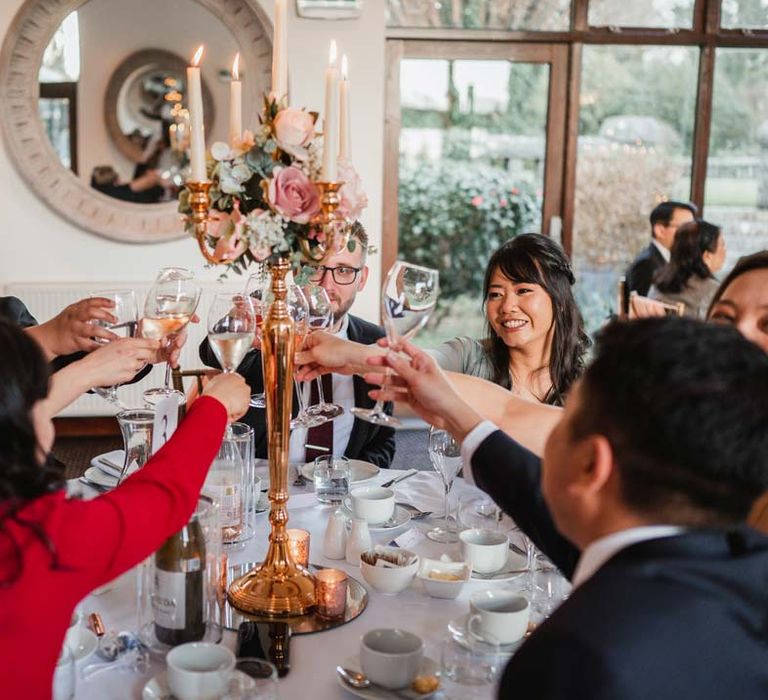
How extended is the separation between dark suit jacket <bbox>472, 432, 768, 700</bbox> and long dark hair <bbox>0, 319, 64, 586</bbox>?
0.62m

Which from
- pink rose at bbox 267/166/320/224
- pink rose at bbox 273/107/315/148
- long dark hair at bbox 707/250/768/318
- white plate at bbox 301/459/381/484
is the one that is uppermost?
pink rose at bbox 273/107/315/148

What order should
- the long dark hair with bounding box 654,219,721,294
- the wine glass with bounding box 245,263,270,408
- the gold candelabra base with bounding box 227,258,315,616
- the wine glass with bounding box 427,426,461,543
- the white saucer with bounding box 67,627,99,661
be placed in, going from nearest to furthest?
the white saucer with bounding box 67,627,99,661, the gold candelabra base with bounding box 227,258,315,616, the wine glass with bounding box 245,263,270,408, the wine glass with bounding box 427,426,461,543, the long dark hair with bounding box 654,219,721,294

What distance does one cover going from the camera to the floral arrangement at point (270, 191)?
1.48 meters

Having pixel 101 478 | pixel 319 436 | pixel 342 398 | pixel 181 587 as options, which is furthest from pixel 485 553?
pixel 342 398

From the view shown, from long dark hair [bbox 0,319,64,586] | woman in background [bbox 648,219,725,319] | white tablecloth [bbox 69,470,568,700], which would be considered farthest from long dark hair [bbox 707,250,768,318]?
woman in background [bbox 648,219,725,319]

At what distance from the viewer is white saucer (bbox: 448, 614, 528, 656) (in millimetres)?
1354

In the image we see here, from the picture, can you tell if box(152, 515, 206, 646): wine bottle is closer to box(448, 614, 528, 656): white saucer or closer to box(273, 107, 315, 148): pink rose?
box(448, 614, 528, 656): white saucer

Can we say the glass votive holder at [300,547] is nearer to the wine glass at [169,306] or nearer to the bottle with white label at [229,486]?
the bottle with white label at [229,486]

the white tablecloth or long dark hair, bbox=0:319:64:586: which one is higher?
long dark hair, bbox=0:319:64:586

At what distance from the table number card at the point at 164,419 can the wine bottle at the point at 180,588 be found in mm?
228

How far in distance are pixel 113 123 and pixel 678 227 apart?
11.0 feet

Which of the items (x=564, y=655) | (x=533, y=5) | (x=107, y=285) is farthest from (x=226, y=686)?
(x=533, y=5)

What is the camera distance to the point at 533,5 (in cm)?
559

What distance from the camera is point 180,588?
139 centimetres
